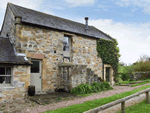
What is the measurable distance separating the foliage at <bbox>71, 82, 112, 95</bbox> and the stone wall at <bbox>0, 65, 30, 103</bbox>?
9.75 feet

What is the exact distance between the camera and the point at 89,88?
9344 millimetres

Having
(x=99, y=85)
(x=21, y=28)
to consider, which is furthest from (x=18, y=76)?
(x=99, y=85)

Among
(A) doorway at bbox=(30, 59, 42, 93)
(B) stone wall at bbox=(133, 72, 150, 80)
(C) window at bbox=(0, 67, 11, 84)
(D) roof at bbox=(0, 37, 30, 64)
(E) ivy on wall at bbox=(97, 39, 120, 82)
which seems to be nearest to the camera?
(D) roof at bbox=(0, 37, 30, 64)

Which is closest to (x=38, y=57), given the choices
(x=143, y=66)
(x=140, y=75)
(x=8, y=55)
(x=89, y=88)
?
(x=8, y=55)

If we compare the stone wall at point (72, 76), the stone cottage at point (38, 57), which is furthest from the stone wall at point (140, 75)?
the stone wall at point (72, 76)

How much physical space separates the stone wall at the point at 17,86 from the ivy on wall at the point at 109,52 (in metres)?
7.33

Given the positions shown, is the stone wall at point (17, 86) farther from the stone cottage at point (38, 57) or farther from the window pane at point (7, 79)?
the window pane at point (7, 79)

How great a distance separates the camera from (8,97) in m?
7.11

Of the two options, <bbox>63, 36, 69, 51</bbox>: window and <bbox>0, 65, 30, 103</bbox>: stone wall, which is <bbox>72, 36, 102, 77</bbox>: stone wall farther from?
<bbox>0, 65, 30, 103</bbox>: stone wall

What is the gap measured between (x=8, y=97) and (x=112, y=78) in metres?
10.1

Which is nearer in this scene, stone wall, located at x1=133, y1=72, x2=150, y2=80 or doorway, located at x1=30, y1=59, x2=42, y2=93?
doorway, located at x1=30, y1=59, x2=42, y2=93

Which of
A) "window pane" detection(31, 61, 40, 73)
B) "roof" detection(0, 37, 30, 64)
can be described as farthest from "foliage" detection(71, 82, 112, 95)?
"roof" detection(0, 37, 30, 64)

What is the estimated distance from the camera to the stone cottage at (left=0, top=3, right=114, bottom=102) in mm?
7527

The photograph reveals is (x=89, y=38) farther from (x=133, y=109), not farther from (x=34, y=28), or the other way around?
(x=133, y=109)
